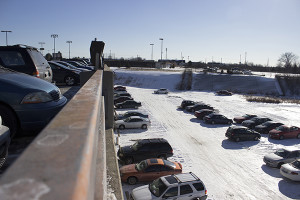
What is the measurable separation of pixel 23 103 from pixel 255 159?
1400cm

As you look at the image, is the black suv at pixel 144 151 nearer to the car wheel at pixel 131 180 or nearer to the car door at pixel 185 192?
the car wheel at pixel 131 180

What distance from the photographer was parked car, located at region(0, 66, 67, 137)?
148 inches

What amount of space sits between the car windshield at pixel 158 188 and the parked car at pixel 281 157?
272 inches

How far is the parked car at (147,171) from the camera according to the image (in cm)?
A: 1148

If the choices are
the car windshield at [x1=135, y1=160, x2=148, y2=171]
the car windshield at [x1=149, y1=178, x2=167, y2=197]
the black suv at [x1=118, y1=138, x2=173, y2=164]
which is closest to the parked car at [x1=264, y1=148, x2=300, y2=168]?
the black suv at [x1=118, y1=138, x2=173, y2=164]

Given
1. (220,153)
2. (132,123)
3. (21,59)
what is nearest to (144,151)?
(220,153)

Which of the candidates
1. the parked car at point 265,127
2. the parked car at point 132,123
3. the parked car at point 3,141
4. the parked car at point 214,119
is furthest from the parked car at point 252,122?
the parked car at point 3,141

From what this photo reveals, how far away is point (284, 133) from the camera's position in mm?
18719

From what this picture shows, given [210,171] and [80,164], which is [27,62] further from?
[210,171]

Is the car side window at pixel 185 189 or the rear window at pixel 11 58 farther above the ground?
the rear window at pixel 11 58

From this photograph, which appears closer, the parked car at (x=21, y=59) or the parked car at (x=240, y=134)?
the parked car at (x=21, y=59)

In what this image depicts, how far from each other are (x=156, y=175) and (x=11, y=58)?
8.02 meters

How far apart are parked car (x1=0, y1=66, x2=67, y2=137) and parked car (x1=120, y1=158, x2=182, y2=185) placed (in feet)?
26.4

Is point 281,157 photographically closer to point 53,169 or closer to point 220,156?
point 220,156
